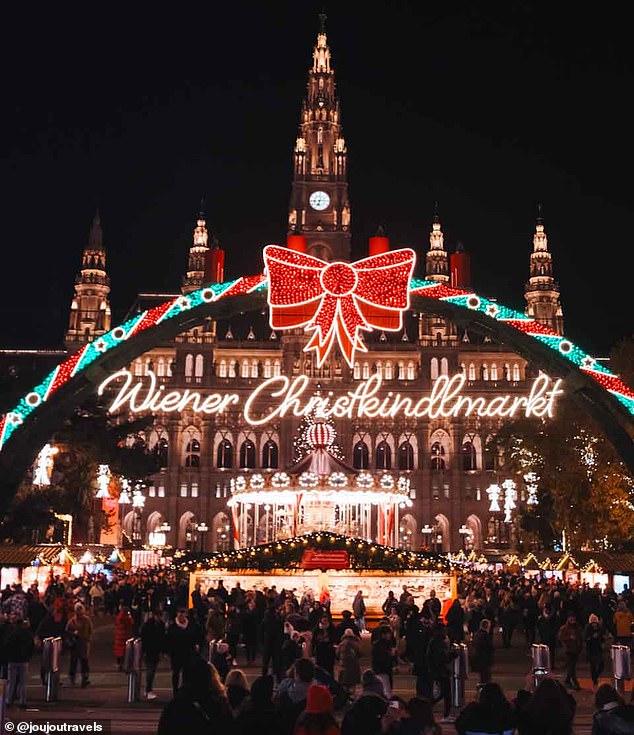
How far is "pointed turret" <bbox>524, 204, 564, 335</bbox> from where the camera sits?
263 feet

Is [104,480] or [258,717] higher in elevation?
[104,480]

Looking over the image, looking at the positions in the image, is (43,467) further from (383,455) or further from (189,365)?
(383,455)

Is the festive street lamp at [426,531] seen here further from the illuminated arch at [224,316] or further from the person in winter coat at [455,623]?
the person in winter coat at [455,623]

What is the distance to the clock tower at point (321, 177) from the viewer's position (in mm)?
81125

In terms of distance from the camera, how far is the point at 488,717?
6492 mm

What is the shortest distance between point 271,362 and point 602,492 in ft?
170

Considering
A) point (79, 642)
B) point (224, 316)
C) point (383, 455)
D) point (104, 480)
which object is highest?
point (383, 455)

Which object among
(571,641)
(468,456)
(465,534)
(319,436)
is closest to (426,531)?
(465,534)

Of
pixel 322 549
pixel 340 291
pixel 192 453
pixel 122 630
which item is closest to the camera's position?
pixel 122 630

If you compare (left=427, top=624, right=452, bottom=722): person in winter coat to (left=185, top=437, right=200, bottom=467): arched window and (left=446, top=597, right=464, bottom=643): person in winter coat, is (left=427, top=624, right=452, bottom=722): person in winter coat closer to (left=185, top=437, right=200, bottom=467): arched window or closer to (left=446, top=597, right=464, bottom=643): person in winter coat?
(left=446, top=597, right=464, bottom=643): person in winter coat

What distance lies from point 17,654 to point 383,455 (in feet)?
229

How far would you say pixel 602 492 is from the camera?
3338 centimetres

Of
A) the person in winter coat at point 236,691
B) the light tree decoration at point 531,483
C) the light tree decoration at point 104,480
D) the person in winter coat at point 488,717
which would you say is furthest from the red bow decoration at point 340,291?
the light tree decoration at point 531,483

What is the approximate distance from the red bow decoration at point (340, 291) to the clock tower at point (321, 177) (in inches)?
2423
